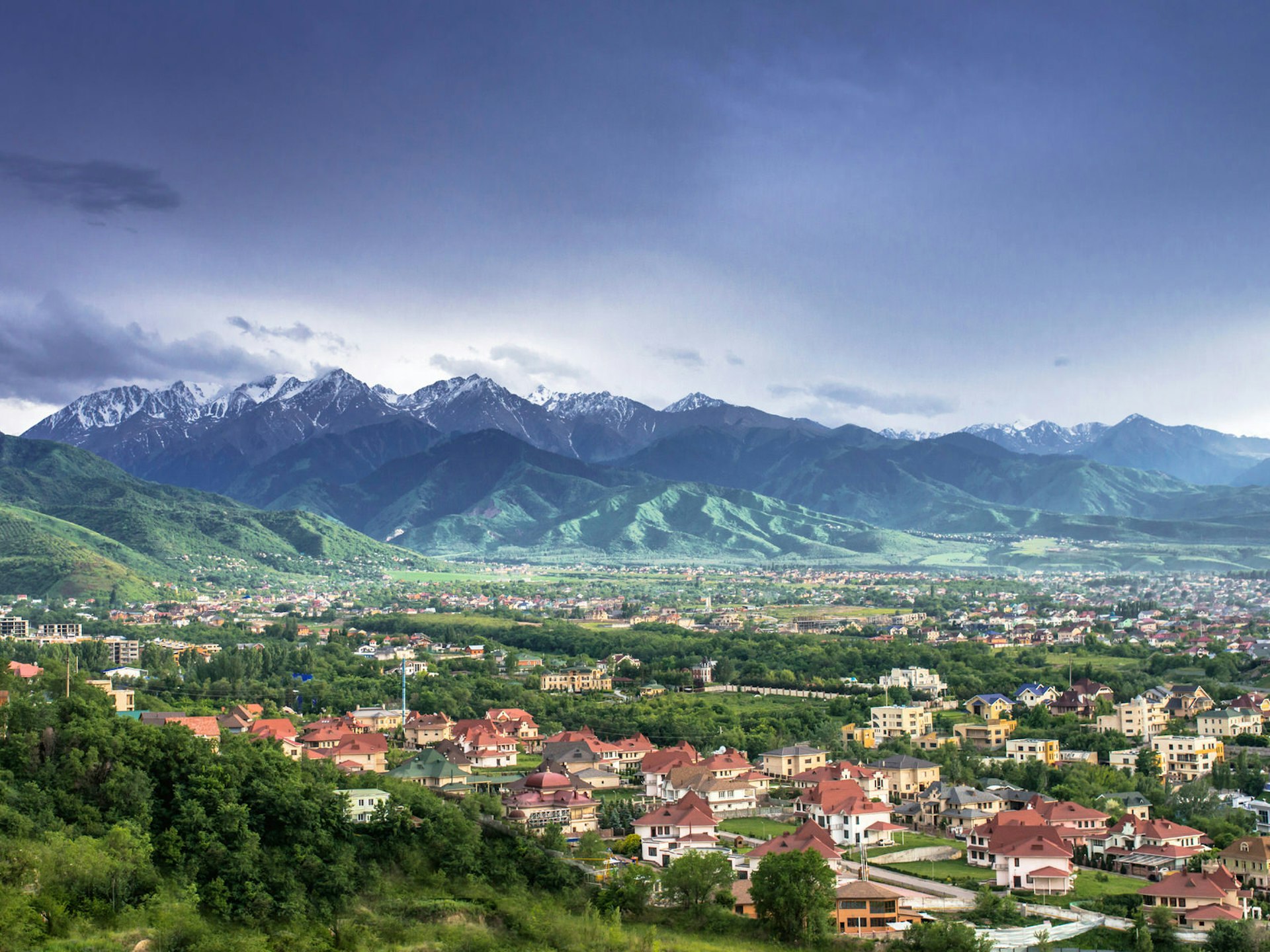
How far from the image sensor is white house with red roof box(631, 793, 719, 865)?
1326 inches

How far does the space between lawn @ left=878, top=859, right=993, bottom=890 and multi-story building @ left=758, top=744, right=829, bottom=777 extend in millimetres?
10691

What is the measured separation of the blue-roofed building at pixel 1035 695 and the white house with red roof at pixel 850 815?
21.8 meters

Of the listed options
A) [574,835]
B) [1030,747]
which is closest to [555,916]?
[574,835]

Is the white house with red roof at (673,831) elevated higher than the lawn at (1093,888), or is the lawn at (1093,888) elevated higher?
the white house with red roof at (673,831)

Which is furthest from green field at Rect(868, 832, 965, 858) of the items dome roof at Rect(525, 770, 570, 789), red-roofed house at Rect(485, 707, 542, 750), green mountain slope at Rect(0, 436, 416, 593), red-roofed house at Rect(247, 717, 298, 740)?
green mountain slope at Rect(0, 436, 416, 593)

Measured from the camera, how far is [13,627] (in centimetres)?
8344

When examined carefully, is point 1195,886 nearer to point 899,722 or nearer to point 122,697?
point 899,722

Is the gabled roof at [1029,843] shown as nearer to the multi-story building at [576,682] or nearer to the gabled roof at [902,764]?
the gabled roof at [902,764]

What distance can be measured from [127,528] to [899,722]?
113604 millimetres

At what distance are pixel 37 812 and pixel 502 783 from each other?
603 inches

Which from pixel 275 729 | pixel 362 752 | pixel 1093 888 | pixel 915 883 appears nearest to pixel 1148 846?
pixel 1093 888

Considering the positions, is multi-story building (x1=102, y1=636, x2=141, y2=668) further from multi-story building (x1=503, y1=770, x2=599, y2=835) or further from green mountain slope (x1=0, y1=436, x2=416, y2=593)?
multi-story building (x1=503, y1=770, x2=599, y2=835)

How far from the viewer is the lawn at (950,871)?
3231cm

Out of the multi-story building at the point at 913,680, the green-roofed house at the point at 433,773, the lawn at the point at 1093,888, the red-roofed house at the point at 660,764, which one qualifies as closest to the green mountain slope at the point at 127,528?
the multi-story building at the point at 913,680
